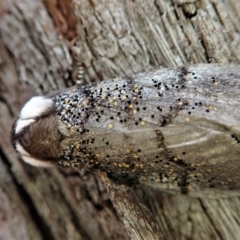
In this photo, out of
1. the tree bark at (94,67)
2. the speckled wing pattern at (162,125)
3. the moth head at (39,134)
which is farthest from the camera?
the tree bark at (94,67)

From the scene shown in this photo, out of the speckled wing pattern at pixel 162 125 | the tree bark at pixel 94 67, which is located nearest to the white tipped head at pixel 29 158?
the speckled wing pattern at pixel 162 125

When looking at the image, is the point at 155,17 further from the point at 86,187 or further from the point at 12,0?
the point at 86,187

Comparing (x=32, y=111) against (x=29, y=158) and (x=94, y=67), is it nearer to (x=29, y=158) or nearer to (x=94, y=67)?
(x=29, y=158)

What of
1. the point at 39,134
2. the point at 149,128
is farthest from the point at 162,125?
the point at 39,134

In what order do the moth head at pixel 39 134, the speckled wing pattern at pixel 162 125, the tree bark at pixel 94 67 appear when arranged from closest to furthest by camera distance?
the speckled wing pattern at pixel 162 125, the moth head at pixel 39 134, the tree bark at pixel 94 67

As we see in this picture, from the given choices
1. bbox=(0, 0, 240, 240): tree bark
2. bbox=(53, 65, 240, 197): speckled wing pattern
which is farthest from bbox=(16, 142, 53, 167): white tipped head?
bbox=(0, 0, 240, 240): tree bark

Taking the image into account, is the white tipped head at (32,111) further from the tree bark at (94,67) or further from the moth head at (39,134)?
the tree bark at (94,67)

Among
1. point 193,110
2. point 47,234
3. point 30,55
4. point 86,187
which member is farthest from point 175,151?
point 30,55
